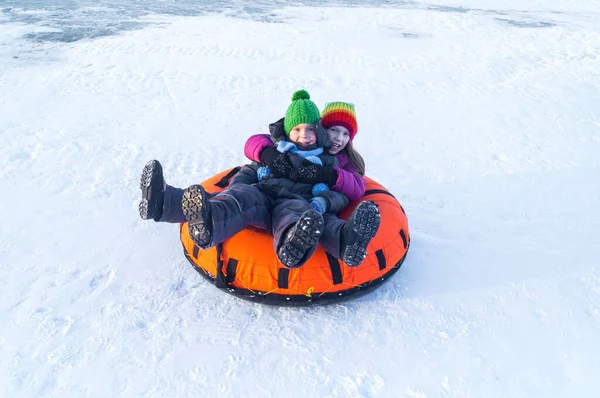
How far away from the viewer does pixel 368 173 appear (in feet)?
15.8

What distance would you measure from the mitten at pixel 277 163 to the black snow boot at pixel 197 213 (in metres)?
0.75

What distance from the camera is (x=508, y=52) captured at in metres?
8.16

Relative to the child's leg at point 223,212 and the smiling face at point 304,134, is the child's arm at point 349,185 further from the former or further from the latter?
the child's leg at point 223,212

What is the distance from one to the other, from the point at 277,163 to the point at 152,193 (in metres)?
0.86

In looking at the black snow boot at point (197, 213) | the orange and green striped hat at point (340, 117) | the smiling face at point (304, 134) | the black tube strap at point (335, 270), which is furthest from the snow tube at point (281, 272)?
the orange and green striped hat at point (340, 117)

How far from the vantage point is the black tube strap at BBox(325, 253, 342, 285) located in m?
2.78

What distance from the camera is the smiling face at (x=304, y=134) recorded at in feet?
10.7

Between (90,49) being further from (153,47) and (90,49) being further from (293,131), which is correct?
(293,131)

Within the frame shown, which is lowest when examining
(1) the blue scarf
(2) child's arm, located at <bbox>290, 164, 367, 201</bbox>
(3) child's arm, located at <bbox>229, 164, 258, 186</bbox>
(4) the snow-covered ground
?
(4) the snow-covered ground

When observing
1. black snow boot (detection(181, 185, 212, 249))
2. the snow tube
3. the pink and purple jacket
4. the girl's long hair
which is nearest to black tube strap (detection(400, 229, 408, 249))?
the snow tube

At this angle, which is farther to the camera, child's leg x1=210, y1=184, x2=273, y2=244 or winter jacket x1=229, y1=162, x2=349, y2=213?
winter jacket x1=229, y1=162, x2=349, y2=213

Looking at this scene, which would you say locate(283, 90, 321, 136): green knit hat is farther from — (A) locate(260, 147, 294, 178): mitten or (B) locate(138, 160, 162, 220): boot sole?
(B) locate(138, 160, 162, 220): boot sole

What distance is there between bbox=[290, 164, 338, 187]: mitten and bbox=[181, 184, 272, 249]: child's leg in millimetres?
268

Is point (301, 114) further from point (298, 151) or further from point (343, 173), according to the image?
point (343, 173)
